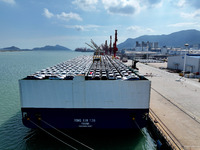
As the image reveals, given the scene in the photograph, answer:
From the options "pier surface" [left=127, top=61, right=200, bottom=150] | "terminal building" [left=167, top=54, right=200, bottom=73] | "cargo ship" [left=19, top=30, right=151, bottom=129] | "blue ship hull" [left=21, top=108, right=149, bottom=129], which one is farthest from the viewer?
"terminal building" [left=167, top=54, right=200, bottom=73]

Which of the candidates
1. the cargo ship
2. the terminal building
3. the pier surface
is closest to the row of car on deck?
the cargo ship

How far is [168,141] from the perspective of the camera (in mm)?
10453

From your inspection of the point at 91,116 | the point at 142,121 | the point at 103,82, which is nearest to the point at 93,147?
the point at 91,116

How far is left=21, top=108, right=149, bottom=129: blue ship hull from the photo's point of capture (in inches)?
433

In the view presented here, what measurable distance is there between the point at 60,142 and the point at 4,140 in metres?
5.24

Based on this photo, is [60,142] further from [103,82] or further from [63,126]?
[103,82]

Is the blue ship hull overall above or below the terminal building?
below

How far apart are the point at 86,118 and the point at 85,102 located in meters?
1.33

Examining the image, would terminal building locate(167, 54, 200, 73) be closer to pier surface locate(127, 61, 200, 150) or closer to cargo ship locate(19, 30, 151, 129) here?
pier surface locate(127, 61, 200, 150)

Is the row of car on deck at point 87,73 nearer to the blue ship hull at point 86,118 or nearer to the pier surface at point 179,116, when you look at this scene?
the blue ship hull at point 86,118

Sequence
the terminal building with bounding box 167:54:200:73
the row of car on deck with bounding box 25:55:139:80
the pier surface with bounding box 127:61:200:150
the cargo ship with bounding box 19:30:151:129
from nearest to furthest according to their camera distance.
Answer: the pier surface with bounding box 127:61:200:150, the cargo ship with bounding box 19:30:151:129, the row of car on deck with bounding box 25:55:139:80, the terminal building with bounding box 167:54:200:73

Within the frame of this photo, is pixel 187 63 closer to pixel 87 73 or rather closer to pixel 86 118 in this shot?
pixel 87 73

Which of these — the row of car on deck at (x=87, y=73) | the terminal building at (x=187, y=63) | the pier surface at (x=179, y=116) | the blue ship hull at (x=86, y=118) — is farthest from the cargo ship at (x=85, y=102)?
the terminal building at (x=187, y=63)

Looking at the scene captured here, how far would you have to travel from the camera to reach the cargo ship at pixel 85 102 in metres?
10.8
